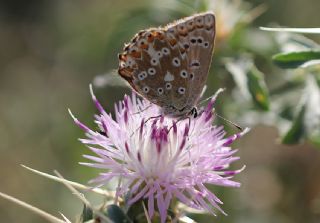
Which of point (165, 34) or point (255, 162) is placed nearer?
point (165, 34)

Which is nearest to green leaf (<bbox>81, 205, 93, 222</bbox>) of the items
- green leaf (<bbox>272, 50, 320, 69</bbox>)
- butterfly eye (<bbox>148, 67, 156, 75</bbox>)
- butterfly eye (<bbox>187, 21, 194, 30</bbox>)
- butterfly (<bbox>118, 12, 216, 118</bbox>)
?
butterfly (<bbox>118, 12, 216, 118</bbox>)

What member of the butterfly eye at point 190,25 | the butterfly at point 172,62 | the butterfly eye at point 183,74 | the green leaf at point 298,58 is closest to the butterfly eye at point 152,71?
the butterfly at point 172,62

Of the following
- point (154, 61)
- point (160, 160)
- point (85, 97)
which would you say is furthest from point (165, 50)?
point (85, 97)

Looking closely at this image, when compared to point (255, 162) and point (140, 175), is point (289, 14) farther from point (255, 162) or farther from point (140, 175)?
point (140, 175)

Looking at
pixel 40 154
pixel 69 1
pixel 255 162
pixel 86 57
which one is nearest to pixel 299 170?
pixel 255 162

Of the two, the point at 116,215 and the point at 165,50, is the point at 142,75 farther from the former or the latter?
the point at 116,215

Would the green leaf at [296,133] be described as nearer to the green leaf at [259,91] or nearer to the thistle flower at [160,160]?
the green leaf at [259,91]
